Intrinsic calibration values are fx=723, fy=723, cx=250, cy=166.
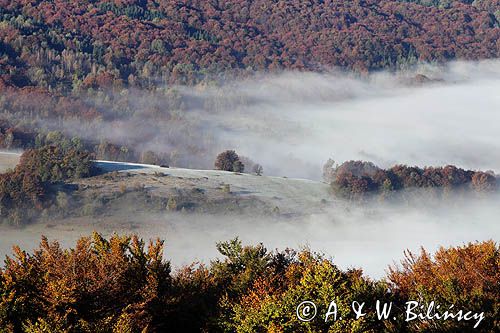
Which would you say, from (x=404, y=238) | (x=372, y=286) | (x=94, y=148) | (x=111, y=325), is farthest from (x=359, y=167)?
(x=111, y=325)

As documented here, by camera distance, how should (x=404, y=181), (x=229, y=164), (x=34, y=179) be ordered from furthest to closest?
(x=404, y=181) → (x=229, y=164) → (x=34, y=179)

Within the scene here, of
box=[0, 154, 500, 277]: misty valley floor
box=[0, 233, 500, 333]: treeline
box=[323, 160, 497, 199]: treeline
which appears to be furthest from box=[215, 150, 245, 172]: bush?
box=[0, 233, 500, 333]: treeline

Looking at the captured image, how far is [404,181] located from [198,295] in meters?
74.5

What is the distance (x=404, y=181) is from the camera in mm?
101750

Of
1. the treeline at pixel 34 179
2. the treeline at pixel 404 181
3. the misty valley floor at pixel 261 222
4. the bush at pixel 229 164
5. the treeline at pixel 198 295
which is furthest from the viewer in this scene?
the bush at pixel 229 164

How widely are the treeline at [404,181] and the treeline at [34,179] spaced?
32.0m

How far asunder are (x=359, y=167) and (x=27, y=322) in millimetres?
102382

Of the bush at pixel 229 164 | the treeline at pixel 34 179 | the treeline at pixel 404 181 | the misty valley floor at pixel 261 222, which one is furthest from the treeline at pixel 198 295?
the bush at pixel 229 164

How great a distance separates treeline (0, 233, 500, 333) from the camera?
25.2 m

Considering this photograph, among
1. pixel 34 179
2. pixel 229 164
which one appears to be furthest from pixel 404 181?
pixel 34 179

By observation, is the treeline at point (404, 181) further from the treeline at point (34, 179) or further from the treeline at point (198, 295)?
the treeline at point (198, 295)

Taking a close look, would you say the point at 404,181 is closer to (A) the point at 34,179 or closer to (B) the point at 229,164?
(B) the point at 229,164

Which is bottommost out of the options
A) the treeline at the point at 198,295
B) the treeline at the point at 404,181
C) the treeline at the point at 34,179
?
the treeline at the point at 404,181

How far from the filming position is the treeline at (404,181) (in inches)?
3597
